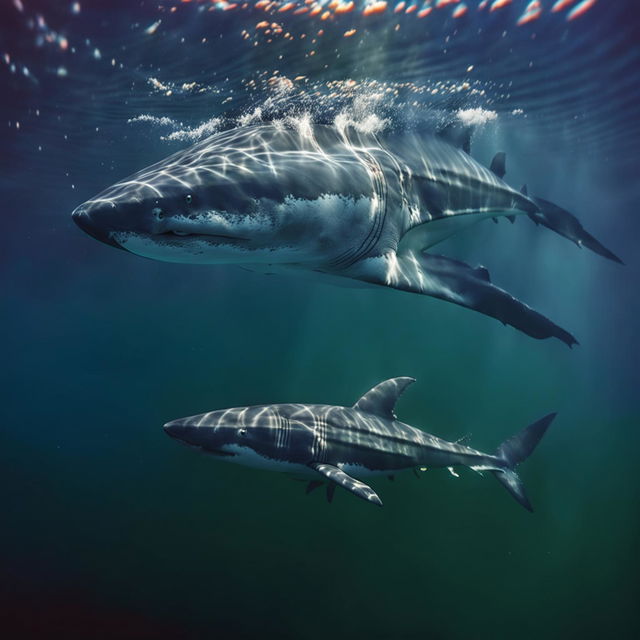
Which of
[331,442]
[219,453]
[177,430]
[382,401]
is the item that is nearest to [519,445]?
[382,401]

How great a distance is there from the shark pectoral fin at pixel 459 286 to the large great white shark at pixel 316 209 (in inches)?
0.5

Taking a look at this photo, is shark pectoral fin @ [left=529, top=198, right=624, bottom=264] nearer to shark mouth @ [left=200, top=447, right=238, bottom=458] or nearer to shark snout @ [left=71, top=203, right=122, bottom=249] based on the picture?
shark mouth @ [left=200, top=447, right=238, bottom=458]

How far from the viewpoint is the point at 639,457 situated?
17750mm

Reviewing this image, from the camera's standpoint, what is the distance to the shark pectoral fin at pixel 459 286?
3.95m

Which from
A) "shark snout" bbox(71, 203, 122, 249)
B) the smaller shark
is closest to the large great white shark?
"shark snout" bbox(71, 203, 122, 249)

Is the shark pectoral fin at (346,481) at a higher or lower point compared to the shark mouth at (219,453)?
lower

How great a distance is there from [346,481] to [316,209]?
3.27 m

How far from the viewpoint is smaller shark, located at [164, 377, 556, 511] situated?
17.4 feet

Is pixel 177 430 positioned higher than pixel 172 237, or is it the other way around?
pixel 172 237

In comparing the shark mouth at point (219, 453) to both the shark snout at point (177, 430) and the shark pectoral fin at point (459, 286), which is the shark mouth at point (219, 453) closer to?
the shark snout at point (177, 430)

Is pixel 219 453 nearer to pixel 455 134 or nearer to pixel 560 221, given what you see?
pixel 455 134

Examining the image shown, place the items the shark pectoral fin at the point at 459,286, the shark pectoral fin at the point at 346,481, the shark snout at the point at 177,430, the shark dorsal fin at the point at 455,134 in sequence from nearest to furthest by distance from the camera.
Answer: the shark pectoral fin at the point at 459,286 → the shark pectoral fin at the point at 346,481 → the shark snout at the point at 177,430 → the shark dorsal fin at the point at 455,134

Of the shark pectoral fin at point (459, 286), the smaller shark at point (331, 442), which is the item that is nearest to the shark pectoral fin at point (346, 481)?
the smaller shark at point (331, 442)

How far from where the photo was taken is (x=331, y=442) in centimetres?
562
